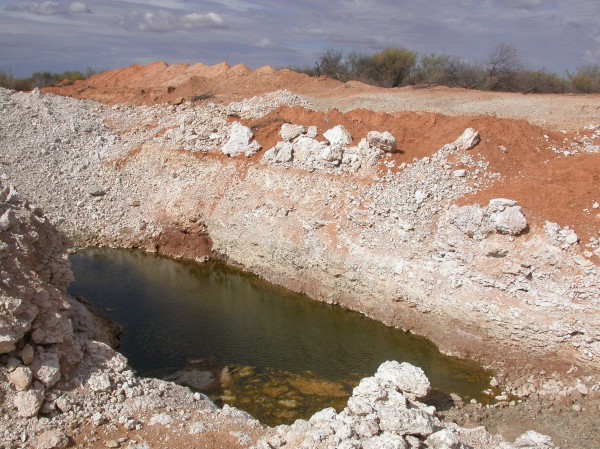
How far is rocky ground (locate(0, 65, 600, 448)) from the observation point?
1096 centimetres

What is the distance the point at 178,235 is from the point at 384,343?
1042 centimetres

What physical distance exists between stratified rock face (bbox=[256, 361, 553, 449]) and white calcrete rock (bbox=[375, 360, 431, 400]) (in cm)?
70

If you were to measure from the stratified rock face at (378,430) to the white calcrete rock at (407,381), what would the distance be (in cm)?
70

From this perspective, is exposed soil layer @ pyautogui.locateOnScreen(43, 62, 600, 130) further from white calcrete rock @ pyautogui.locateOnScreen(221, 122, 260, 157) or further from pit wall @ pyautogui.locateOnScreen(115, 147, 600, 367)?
pit wall @ pyautogui.locateOnScreen(115, 147, 600, 367)

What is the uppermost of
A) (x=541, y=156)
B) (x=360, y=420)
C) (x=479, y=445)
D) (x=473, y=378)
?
(x=541, y=156)

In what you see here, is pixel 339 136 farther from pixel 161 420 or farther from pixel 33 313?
pixel 161 420

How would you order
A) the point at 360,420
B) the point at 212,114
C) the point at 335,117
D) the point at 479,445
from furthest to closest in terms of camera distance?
the point at 212,114 → the point at 335,117 → the point at 479,445 → the point at 360,420

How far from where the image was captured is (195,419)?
10359 mm

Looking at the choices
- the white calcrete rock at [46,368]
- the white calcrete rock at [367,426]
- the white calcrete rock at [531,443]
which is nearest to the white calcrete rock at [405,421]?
the white calcrete rock at [367,426]

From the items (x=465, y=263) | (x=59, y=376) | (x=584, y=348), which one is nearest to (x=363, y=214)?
(x=465, y=263)

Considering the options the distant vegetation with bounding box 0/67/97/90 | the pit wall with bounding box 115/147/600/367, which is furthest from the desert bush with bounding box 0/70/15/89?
the pit wall with bounding box 115/147/600/367

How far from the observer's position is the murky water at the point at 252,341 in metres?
13.4

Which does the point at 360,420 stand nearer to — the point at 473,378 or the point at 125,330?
the point at 473,378

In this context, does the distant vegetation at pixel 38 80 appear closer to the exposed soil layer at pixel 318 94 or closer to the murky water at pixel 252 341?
the exposed soil layer at pixel 318 94
